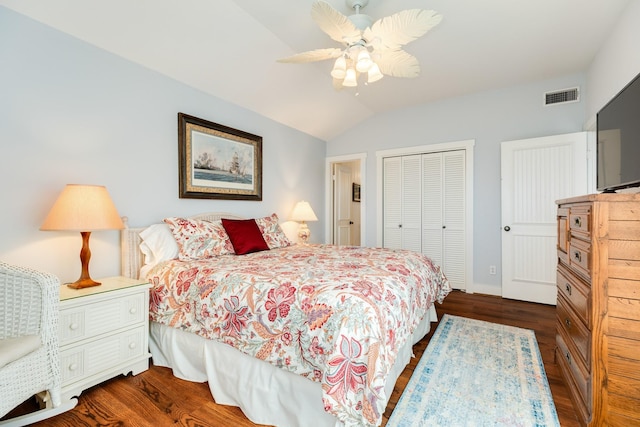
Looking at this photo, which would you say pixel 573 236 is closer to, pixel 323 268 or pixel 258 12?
pixel 323 268

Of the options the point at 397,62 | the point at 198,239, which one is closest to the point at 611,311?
the point at 397,62

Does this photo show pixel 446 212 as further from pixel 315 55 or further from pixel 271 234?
pixel 315 55

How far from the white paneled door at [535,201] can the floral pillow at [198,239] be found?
3.36m

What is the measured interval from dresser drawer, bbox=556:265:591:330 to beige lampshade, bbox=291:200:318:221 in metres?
2.79

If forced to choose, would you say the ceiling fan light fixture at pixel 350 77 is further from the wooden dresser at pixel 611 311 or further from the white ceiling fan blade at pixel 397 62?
the wooden dresser at pixel 611 311

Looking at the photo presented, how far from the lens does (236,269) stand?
1.95 m

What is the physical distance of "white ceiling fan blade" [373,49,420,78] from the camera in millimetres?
2127

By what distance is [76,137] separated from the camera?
7.04 ft

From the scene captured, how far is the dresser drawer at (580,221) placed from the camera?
1.41m

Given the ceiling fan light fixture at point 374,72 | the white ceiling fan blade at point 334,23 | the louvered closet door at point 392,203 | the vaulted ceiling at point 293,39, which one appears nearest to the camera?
the white ceiling fan blade at point 334,23

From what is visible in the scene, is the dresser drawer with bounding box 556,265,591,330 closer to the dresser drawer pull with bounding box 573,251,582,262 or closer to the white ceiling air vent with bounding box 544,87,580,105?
the dresser drawer pull with bounding box 573,251,582,262

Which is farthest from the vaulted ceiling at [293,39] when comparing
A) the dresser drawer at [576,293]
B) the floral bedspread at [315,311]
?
the dresser drawer at [576,293]

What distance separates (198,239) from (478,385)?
2336mm

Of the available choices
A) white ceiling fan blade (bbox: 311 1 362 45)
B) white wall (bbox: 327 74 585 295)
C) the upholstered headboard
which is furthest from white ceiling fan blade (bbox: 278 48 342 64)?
white wall (bbox: 327 74 585 295)
